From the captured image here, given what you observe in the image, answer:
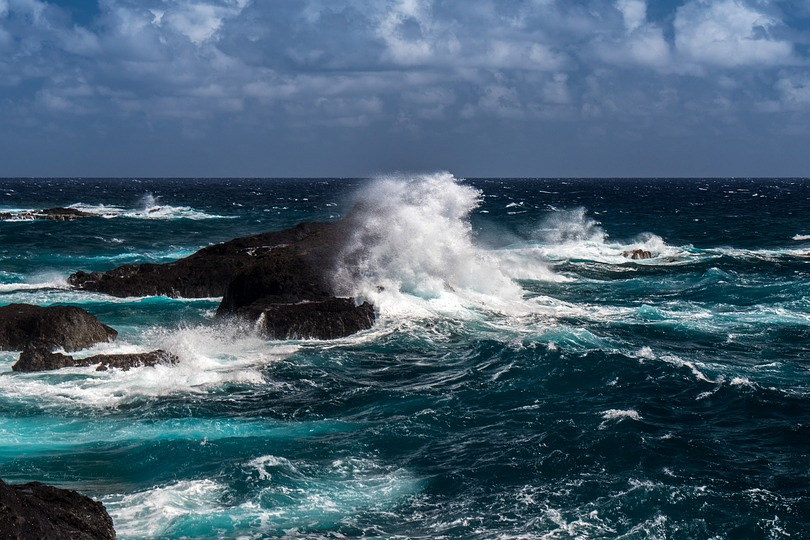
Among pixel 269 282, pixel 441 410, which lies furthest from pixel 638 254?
pixel 441 410

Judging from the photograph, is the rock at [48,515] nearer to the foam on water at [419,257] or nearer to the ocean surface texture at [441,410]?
the ocean surface texture at [441,410]

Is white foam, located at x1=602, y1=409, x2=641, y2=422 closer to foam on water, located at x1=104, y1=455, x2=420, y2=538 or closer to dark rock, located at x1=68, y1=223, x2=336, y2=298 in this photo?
foam on water, located at x1=104, y1=455, x2=420, y2=538

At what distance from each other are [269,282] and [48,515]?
51.1 feet

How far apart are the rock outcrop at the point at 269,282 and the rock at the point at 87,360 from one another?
3.63 metres

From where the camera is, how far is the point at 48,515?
845cm

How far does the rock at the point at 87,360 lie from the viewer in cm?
1795

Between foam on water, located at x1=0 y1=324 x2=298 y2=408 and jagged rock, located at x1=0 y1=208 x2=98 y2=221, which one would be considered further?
jagged rock, located at x1=0 y1=208 x2=98 y2=221

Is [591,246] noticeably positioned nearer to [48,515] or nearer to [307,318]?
[307,318]

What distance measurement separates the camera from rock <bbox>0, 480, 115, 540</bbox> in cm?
785

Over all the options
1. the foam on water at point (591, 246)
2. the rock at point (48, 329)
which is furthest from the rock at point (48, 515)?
the foam on water at point (591, 246)

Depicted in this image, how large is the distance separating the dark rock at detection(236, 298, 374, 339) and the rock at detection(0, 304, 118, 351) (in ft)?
13.3

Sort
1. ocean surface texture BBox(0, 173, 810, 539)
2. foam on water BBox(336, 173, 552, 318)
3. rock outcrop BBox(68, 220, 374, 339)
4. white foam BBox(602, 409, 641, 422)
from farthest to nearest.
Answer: foam on water BBox(336, 173, 552, 318) < rock outcrop BBox(68, 220, 374, 339) < white foam BBox(602, 409, 641, 422) < ocean surface texture BBox(0, 173, 810, 539)

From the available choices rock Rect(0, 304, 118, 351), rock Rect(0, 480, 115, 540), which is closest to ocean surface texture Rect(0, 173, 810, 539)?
rock Rect(0, 304, 118, 351)

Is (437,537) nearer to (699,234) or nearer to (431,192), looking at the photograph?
(431,192)
